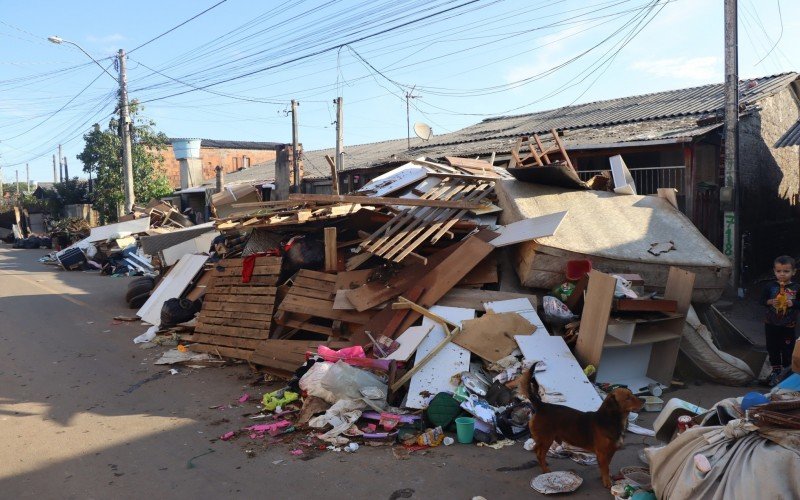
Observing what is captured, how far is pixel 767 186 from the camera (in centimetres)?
1282

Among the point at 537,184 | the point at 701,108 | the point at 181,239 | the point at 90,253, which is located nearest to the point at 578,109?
the point at 701,108

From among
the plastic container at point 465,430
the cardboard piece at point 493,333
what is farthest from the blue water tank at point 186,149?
the plastic container at point 465,430

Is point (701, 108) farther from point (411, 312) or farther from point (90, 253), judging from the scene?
point (90, 253)

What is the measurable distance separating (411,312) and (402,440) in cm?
187

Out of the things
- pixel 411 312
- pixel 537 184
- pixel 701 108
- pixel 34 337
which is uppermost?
pixel 701 108

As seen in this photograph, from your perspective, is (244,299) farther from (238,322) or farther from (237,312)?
(238,322)

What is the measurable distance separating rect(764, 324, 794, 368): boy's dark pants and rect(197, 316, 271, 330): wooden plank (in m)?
5.50

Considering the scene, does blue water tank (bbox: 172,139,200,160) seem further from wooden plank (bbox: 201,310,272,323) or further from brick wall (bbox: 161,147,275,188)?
wooden plank (bbox: 201,310,272,323)

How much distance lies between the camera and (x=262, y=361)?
7.01 meters

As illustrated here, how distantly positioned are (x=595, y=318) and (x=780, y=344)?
1.94 metres

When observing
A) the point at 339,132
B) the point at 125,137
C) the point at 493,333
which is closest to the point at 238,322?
the point at 493,333

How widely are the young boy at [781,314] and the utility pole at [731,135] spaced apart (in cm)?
378

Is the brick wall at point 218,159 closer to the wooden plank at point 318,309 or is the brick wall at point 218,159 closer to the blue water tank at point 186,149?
the blue water tank at point 186,149

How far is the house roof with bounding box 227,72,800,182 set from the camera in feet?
35.6
